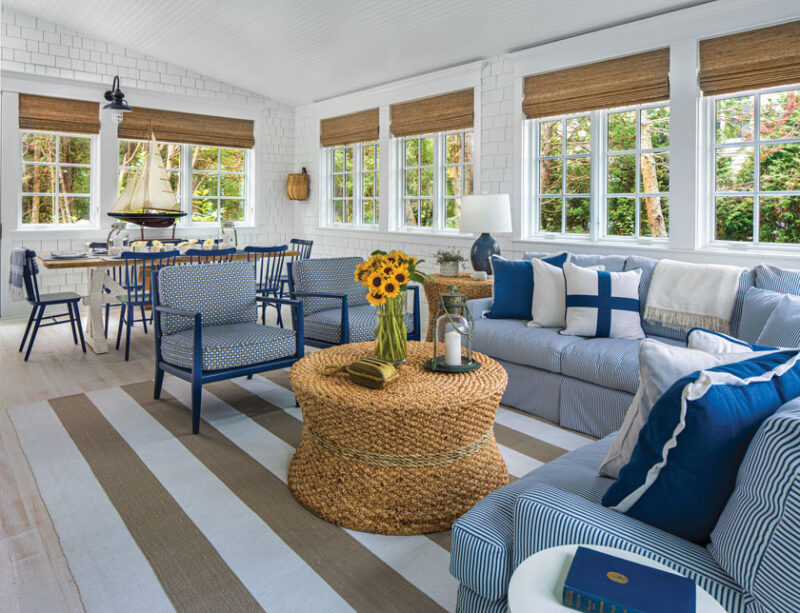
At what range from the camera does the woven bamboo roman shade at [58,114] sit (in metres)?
6.93

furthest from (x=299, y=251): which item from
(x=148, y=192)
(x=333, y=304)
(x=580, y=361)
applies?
(x=580, y=361)

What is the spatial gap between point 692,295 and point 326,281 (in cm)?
245

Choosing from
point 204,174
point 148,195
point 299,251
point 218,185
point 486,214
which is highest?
point 204,174

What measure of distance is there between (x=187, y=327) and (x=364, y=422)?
6.61ft

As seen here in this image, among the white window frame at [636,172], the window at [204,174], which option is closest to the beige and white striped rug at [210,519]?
the white window frame at [636,172]

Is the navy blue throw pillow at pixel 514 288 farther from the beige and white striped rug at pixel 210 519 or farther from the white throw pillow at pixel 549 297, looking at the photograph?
the beige and white striped rug at pixel 210 519

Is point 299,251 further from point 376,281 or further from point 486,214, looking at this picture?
point 376,281

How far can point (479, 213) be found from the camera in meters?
5.00

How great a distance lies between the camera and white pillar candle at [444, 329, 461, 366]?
2.71 m

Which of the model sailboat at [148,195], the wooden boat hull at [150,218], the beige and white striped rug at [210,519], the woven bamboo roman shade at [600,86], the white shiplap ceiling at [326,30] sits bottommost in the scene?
the beige and white striped rug at [210,519]

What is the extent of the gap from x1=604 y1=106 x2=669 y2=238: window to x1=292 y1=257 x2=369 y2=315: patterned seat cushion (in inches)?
89.3

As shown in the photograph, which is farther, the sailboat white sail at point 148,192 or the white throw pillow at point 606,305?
the sailboat white sail at point 148,192

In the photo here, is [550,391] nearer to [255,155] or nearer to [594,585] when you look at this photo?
[594,585]

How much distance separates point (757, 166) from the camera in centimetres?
427
